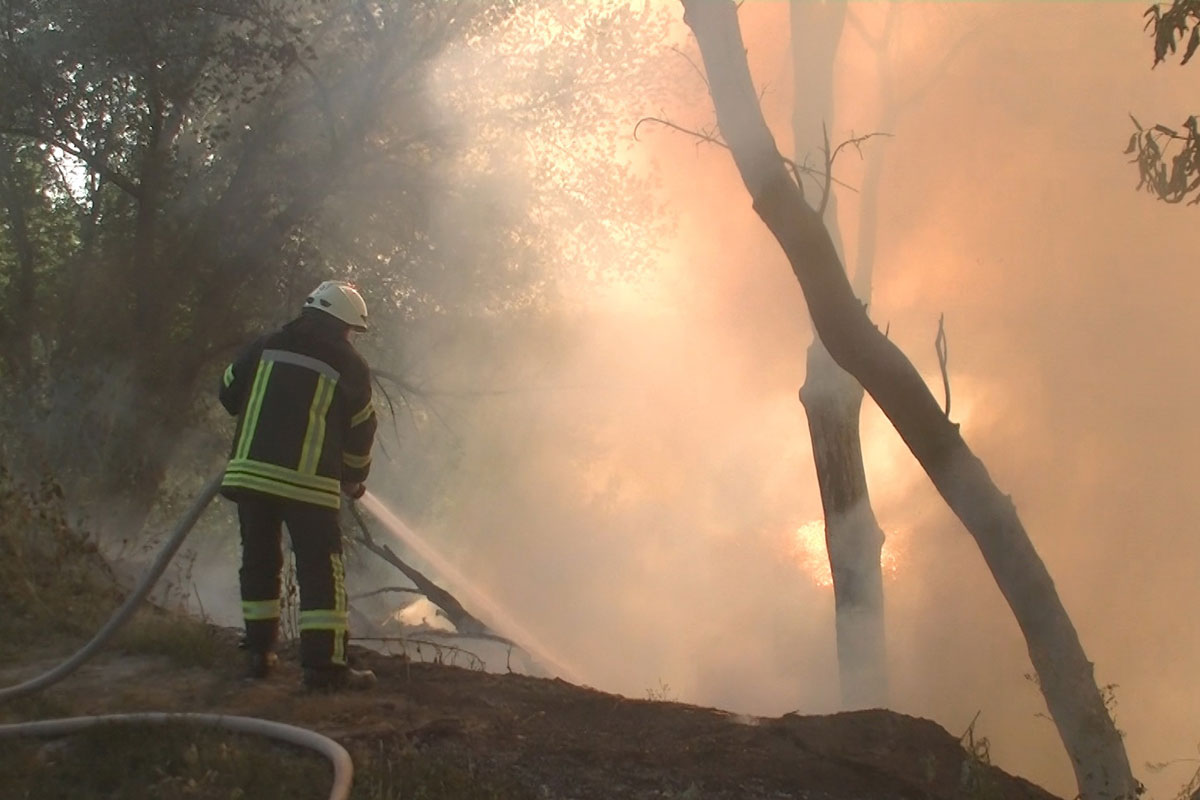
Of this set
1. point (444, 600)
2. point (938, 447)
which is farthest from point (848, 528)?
point (938, 447)

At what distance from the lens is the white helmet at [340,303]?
15.9ft

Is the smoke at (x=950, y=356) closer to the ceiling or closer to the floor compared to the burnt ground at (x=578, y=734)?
closer to the ceiling

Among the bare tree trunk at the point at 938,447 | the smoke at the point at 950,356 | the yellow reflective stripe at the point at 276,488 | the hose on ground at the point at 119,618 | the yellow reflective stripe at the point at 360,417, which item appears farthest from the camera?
the smoke at the point at 950,356

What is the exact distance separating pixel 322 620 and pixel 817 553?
51.6 ft

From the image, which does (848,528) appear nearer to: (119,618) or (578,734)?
(578,734)

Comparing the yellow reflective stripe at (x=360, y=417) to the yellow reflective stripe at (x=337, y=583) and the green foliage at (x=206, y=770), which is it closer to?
the yellow reflective stripe at (x=337, y=583)

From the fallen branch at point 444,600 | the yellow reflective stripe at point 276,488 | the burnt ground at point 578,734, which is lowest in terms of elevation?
the burnt ground at point 578,734

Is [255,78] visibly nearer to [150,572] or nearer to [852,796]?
[150,572]

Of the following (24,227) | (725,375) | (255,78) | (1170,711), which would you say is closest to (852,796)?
(255,78)

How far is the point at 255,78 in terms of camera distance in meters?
9.92

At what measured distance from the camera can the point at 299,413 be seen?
4.73m

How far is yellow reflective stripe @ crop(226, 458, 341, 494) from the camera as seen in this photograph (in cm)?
470

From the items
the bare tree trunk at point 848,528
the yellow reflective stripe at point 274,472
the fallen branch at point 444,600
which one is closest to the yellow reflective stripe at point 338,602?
the yellow reflective stripe at point 274,472

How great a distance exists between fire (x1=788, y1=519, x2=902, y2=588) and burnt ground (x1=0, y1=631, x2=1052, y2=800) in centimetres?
1279
